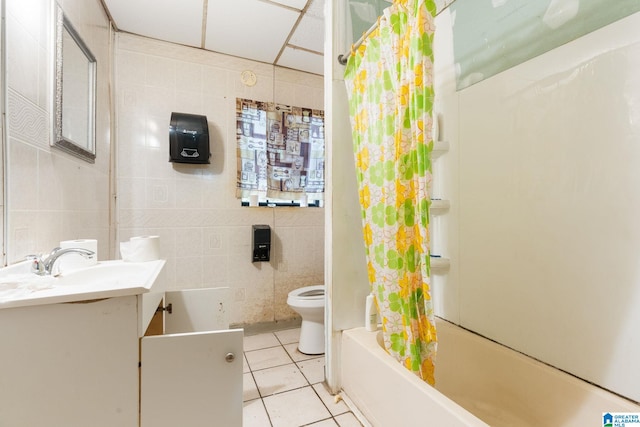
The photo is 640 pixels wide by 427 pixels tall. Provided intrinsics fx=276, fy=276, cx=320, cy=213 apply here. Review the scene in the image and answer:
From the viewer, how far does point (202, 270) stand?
88.2 inches

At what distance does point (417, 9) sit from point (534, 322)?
1332mm

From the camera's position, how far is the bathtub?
96 cm

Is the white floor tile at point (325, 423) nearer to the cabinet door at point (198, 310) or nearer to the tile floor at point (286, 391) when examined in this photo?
the tile floor at point (286, 391)

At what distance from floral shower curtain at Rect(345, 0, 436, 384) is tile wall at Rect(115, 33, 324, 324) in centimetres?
131

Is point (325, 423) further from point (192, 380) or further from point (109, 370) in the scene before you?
point (109, 370)

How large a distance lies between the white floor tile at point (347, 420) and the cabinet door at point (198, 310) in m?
0.74

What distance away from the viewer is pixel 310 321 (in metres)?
2.04

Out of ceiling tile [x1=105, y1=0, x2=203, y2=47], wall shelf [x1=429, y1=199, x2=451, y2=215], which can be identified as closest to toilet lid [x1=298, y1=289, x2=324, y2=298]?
wall shelf [x1=429, y1=199, x2=451, y2=215]

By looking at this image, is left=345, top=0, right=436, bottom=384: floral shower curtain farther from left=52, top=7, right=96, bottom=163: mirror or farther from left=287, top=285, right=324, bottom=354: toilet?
left=52, top=7, right=96, bottom=163: mirror

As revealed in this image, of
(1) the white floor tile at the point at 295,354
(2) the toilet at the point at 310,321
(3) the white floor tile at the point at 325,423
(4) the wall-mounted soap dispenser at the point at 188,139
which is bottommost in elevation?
(1) the white floor tile at the point at 295,354

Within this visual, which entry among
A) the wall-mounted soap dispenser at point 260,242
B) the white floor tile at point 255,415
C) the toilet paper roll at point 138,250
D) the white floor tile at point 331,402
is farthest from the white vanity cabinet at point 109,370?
the wall-mounted soap dispenser at point 260,242

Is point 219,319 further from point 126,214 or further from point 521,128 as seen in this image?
point 521,128

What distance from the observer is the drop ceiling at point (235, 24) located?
1.78 metres

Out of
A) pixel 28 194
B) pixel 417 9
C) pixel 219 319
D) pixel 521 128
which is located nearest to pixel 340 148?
pixel 417 9
